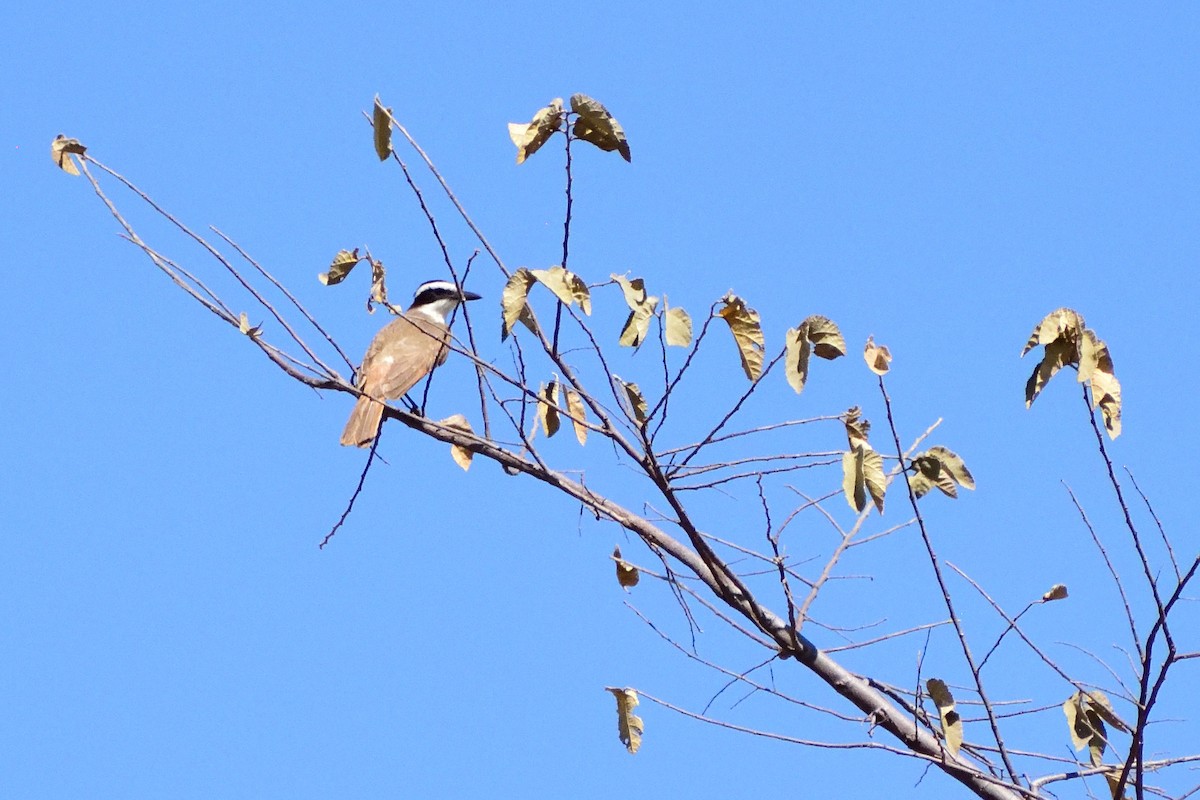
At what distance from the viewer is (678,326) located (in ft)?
9.45

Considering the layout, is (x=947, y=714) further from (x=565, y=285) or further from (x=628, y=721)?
(x=565, y=285)

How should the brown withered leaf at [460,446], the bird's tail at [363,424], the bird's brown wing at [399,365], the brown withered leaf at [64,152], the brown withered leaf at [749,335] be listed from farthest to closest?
the bird's brown wing at [399,365] → the bird's tail at [363,424] → the brown withered leaf at [460,446] → the brown withered leaf at [64,152] → the brown withered leaf at [749,335]

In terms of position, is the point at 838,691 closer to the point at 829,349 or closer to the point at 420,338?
the point at 829,349

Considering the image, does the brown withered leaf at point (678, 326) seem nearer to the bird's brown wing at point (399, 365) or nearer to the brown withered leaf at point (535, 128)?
the brown withered leaf at point (535, 128)

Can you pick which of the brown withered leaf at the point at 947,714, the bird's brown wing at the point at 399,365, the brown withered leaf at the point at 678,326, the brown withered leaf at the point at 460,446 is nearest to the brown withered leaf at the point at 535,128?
the brown withered leaf at the point at 678,326

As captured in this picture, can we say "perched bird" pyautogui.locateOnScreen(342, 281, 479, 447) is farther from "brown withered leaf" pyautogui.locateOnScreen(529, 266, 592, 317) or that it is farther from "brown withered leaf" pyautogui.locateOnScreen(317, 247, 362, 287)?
"brown withered leaf" pyautogui.locateOnScreen(529, 266, 592, 317)

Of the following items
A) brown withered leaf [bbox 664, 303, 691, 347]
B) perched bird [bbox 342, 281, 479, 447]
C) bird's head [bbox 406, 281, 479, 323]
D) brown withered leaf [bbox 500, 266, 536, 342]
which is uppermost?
bird's head [bbox 406, 281, 479, 323]

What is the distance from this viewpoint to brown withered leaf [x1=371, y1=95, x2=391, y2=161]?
291cm

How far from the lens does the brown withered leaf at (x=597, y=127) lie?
2764 millimetres

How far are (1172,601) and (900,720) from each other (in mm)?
823

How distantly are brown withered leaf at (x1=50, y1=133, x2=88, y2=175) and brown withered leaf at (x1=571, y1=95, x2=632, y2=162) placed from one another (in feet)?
5.15

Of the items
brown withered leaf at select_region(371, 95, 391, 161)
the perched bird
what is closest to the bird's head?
the perched bird

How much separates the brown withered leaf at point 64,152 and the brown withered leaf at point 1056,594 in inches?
113

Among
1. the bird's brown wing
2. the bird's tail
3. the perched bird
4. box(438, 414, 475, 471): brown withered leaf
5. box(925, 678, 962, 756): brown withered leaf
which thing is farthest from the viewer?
the bird's brown wing
